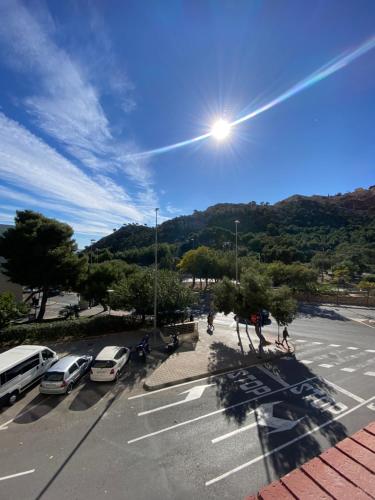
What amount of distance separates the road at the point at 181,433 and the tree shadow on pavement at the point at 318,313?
17373 millimetres

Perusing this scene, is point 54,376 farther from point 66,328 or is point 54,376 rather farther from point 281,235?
point 281,235

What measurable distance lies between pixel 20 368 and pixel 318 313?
32321 mm

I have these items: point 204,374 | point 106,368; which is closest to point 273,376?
point 204,374

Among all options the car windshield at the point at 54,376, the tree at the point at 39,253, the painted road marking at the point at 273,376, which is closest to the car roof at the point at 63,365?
the car windshield at the point at 54,376

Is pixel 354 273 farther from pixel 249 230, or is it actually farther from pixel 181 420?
pixel 181 420

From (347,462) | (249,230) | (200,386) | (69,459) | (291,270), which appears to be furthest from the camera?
(249,230)

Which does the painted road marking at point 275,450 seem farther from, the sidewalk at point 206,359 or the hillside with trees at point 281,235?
the hillside with trees at point 281,235

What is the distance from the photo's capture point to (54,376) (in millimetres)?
12414

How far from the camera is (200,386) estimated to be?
44.3 ft

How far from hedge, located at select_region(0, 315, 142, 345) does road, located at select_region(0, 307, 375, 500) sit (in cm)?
693

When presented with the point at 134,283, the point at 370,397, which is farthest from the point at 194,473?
the point at 134,283

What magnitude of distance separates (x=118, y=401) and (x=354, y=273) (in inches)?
2817

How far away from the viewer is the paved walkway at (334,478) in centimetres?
331

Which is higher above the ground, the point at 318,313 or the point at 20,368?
the point at 318,313
